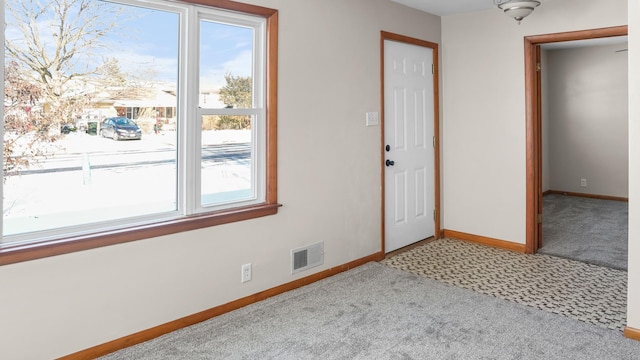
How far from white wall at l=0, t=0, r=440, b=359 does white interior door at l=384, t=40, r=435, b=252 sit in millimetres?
212

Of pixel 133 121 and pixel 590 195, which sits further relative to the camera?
pixel 590 195

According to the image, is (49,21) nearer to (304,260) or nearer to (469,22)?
(304,260)

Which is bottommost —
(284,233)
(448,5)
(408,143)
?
(284,233)

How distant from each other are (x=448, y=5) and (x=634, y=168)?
7.70 feet

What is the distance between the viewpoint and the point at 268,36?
9.57 feet

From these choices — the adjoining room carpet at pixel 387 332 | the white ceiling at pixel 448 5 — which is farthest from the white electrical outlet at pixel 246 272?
the white ceiling at pixel 448 5

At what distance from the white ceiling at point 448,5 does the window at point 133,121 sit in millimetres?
1686

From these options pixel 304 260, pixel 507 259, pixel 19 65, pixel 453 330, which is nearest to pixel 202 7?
pixel 19 65

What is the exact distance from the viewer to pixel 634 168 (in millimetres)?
2391

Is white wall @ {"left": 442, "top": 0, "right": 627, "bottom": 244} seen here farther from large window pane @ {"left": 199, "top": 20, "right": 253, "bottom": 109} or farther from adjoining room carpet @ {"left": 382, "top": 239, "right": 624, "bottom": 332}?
large window pane @ {"left": 199, "top": 20, "right": 253, "bottom": 109}

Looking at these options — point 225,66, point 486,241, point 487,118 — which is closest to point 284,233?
point 225,66

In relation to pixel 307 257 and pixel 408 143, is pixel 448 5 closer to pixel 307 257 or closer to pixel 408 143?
pixel 408 143

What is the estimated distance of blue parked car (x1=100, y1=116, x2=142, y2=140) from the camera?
2.35 meters

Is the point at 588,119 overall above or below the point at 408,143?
above
